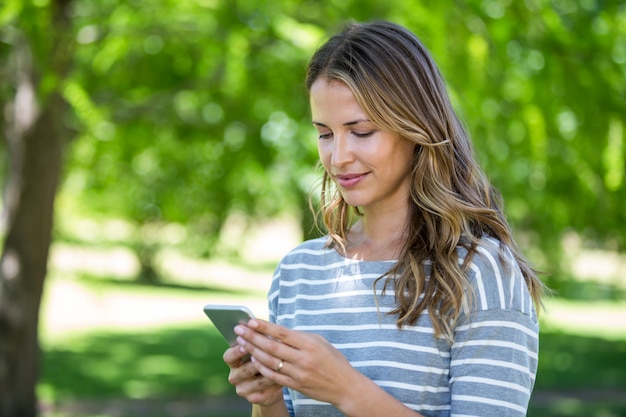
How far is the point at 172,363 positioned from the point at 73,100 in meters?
9.75

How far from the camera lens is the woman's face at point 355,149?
6.98 feet

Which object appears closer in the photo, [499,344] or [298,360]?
[298,360]

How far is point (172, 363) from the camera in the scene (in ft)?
48.8

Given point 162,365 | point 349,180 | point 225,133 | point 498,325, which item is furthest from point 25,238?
point 162,365

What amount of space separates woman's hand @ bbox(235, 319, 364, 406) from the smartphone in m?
0.03

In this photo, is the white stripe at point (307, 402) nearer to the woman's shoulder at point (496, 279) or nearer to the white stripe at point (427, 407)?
the white stripe at point (427, 407)

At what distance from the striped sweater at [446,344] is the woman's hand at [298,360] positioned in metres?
0.19

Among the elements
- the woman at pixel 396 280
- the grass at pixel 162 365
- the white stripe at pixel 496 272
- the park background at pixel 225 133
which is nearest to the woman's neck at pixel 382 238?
the woman at pixel 396 280

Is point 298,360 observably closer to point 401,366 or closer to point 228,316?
point 228,316

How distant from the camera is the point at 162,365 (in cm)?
1462

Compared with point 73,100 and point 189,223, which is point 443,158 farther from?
point 189,223

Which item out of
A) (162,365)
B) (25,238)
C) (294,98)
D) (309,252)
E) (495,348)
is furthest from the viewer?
(162,365)

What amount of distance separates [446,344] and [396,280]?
0.20m

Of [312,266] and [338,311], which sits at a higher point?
[312,266]
